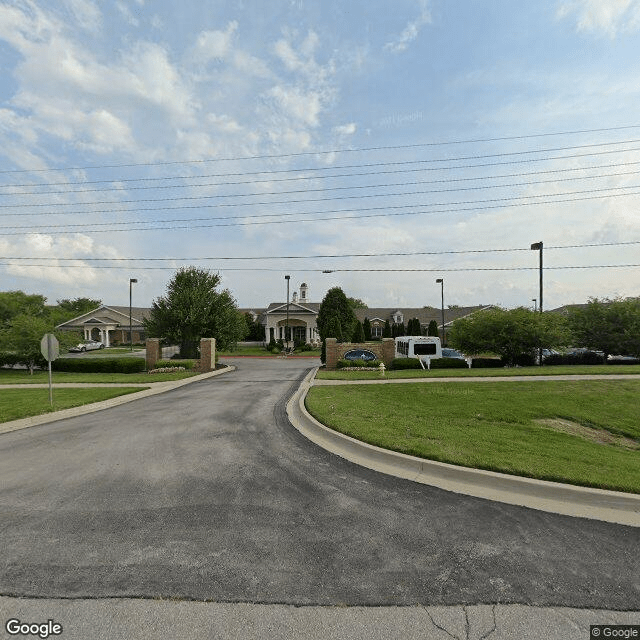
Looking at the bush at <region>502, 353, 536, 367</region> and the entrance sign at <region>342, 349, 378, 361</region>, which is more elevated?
the entrance sign at <region>342, 349, 378, 361</region>

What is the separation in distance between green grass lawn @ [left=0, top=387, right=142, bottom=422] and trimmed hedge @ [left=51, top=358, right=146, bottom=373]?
27.7ft


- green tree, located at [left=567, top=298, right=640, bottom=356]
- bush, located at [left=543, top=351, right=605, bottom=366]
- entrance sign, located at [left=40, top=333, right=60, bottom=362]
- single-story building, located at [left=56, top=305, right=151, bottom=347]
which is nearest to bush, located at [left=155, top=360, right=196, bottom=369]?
entrance sign, located at [left=40, top=333, right=60, bottom=362]

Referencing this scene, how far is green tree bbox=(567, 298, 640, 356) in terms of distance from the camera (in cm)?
2470

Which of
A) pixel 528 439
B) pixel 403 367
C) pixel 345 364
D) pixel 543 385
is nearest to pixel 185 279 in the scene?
pixel 345 364

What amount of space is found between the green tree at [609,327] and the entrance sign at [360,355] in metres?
13.3

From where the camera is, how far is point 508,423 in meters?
9.16

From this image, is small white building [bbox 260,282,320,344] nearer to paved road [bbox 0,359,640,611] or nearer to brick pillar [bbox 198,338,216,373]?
brick pillar [bbox 198,338,216,373]

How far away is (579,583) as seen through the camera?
127 inches

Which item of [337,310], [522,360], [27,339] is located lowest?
[522,360]

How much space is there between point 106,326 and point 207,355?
4565 cm

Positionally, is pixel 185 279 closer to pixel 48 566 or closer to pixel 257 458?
pixel 257 458

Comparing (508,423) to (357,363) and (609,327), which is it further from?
(609,327)

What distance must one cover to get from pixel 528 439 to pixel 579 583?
469cm

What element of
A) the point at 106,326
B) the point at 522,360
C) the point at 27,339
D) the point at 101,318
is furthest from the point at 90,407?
the point at 101,318
